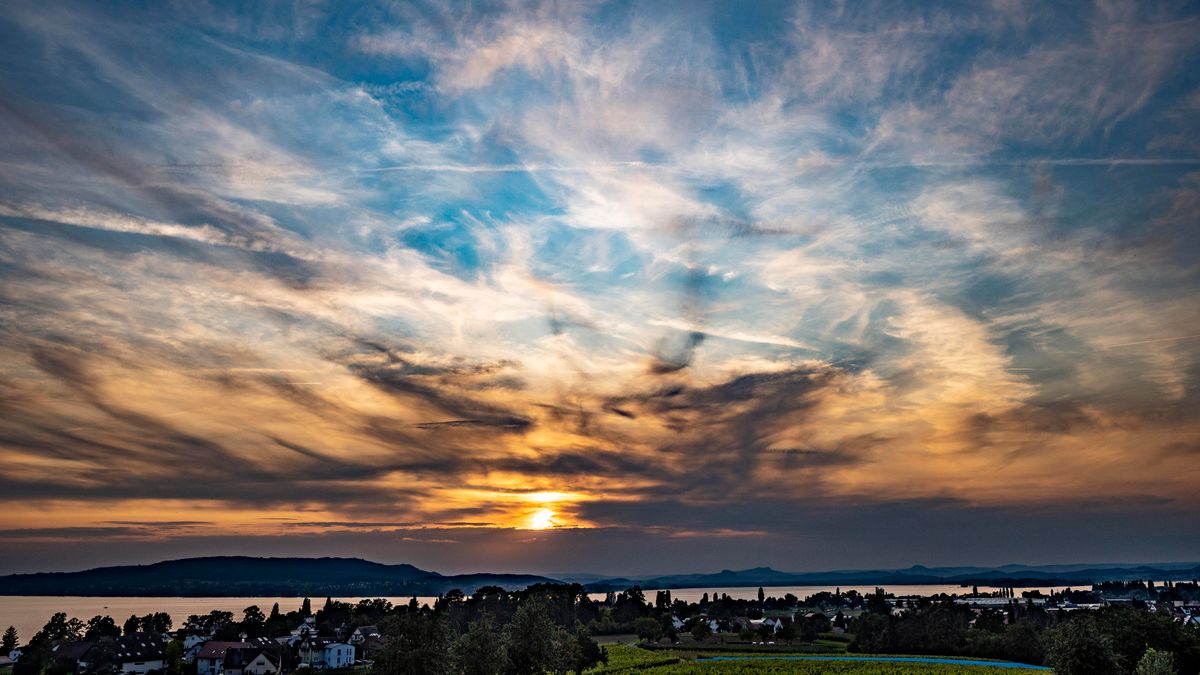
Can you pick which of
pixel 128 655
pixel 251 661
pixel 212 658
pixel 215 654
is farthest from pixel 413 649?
pixel 128 655

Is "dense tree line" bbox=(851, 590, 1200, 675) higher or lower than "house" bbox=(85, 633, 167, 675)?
higher

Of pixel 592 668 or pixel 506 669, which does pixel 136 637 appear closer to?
pixel 592 668

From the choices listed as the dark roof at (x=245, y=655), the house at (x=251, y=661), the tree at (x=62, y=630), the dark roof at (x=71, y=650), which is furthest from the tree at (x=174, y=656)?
the tree at (x=62, y=630)

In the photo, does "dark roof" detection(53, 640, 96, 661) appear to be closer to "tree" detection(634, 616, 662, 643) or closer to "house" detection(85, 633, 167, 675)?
"house" detection(85, 633, 167, 675)

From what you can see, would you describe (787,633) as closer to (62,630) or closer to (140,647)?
(140,647)

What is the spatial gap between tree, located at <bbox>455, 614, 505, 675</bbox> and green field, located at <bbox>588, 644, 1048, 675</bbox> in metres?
39.2

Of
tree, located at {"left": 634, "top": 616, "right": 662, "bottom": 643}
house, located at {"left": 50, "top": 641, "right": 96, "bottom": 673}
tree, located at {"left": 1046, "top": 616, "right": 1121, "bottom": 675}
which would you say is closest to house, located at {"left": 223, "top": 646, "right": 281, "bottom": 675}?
house, located at {"left": 50, "top": 641, "right": 96, "bottom": 673}

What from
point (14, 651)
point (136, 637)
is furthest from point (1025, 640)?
point (14, 651)

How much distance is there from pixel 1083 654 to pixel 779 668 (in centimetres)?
5079

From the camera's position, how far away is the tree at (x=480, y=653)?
64.6 m

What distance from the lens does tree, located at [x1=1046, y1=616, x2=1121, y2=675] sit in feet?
225

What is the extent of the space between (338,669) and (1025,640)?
118 metres

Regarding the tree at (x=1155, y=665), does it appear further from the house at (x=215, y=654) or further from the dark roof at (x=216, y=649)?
the dark roof at (x=216, y=649)

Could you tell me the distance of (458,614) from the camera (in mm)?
187125
